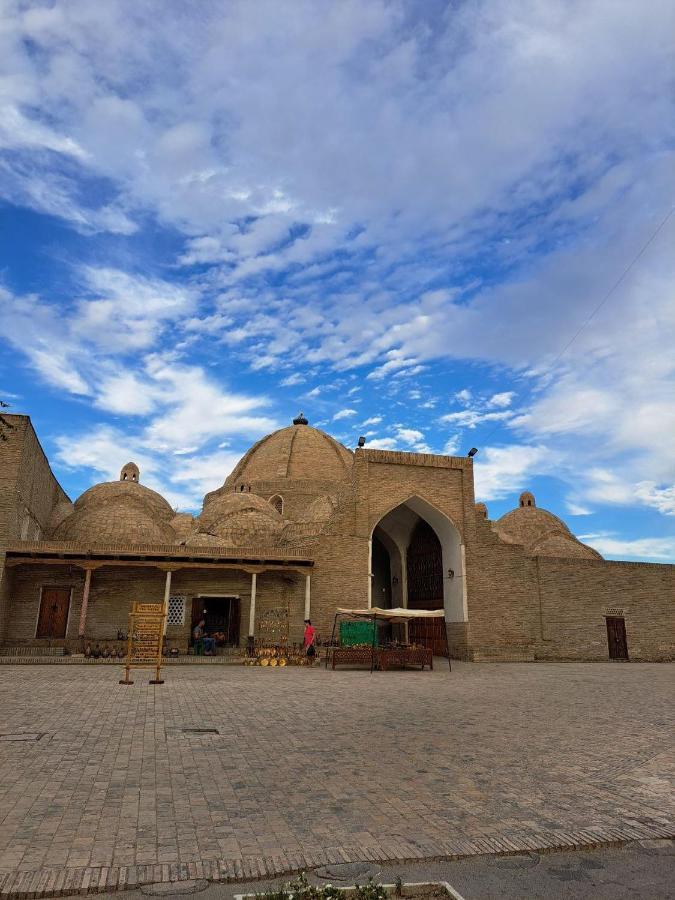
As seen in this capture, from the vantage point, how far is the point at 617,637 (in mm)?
25844

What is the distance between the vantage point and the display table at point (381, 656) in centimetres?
1811

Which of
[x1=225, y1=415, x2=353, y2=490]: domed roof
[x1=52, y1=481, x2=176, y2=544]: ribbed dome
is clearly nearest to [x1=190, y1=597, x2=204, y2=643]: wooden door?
[x1=52, y1=481, x2=176, y2=544]: ribbed dome

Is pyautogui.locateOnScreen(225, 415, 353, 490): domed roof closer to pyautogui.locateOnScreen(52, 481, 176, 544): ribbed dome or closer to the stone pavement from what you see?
pyautogui.locateOnScreen(52, 481, 176, 544): ribbed dome

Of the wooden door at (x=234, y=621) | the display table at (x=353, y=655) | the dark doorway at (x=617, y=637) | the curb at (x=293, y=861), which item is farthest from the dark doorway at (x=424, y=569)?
the curb at (x=293, y=861)

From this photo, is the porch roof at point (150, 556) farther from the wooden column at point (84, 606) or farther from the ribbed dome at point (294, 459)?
the ribbed dome at point (294, 459)

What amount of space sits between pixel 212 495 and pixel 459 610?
20.3 metres

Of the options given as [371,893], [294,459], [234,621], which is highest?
[294,459]

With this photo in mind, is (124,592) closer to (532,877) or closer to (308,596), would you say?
(308,596)

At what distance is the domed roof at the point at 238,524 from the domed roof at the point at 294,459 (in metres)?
5.89

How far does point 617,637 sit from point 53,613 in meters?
21.2

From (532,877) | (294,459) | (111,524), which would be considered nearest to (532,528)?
(294,459)

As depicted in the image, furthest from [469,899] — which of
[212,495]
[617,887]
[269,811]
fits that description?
[212,495]

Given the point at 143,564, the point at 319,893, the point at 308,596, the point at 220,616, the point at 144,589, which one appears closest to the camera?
the point at 319,893

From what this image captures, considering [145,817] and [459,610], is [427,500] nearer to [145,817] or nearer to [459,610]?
[459,610]
